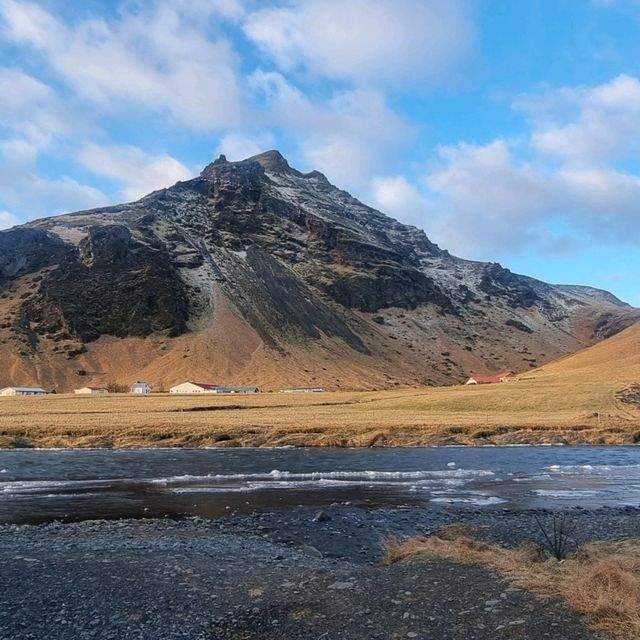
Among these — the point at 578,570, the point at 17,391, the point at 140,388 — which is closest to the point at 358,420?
the point at 578,570

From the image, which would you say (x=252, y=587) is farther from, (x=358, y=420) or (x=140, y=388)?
(x=140, y=388)

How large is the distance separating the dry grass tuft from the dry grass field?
34621mm

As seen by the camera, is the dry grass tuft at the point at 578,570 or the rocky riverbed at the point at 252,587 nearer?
the dry grass tuft at the point at 578,570

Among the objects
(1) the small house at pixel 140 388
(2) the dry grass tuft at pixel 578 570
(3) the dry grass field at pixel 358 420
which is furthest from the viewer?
(1) the small house at pixel 140 388

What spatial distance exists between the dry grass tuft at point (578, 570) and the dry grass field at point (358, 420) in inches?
1363

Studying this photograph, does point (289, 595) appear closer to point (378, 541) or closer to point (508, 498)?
point (378, 541)

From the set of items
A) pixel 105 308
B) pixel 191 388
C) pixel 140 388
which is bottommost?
pixel 140 388

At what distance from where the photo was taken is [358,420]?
62.6 metres

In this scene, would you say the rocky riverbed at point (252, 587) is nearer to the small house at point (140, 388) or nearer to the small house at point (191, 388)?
the small house at point (191, 388)

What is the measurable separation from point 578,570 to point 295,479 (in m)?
22.2

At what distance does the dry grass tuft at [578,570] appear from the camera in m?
10.2

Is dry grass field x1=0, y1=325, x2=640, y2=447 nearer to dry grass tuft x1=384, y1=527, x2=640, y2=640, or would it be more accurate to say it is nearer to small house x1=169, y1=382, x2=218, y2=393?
dry grass tuft x1=384, y1=527, x2=640, y2=640

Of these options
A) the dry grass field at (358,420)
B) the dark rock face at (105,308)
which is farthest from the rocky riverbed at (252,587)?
the dark rock face at (105,308)

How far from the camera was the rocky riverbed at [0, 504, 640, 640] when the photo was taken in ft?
35.6
